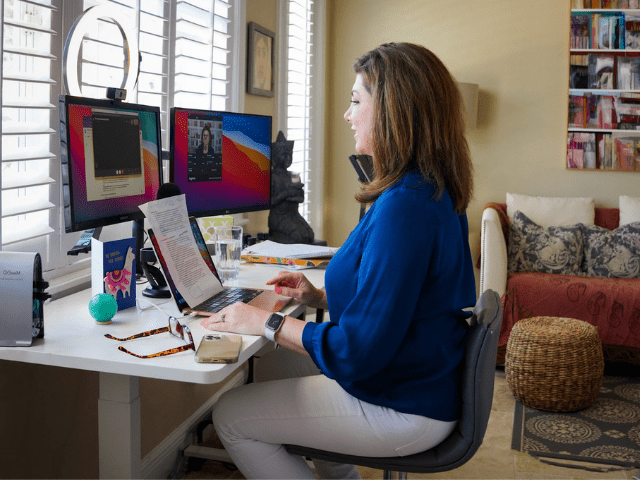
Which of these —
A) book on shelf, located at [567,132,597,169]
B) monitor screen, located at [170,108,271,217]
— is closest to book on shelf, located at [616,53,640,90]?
book on shelf, located at [567,132,597,169]

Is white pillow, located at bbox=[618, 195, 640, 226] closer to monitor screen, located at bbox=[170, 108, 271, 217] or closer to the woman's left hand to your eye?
monitor screen, located at bbox=[170, 108, 271, 217]

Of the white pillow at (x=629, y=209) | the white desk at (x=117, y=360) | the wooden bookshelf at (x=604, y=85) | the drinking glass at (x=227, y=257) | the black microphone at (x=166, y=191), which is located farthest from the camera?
the wooden bookshelf at (x=604, y=85)

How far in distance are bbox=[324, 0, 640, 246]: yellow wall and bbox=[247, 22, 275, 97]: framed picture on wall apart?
135 centimetres

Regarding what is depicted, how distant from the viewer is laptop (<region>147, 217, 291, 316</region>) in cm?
157

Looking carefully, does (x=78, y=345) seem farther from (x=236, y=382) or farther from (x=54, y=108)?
(x=236, y=382)

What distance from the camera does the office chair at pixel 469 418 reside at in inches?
55.4

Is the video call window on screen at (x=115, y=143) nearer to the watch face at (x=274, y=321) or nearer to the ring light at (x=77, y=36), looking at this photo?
the ring light at (x=77, y=36)

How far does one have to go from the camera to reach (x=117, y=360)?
49.4 inches

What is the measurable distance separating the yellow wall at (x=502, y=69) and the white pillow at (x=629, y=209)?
0.81ft

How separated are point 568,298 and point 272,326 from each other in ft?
8.43

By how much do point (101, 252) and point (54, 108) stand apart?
56cm

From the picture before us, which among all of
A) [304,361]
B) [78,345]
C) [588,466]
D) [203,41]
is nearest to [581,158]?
[588,466]

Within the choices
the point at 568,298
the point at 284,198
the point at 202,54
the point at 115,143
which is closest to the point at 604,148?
the point at 568,298

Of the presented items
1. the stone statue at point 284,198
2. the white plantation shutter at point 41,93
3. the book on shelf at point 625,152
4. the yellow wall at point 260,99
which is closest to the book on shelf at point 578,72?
the book on shelf at point 625,152
